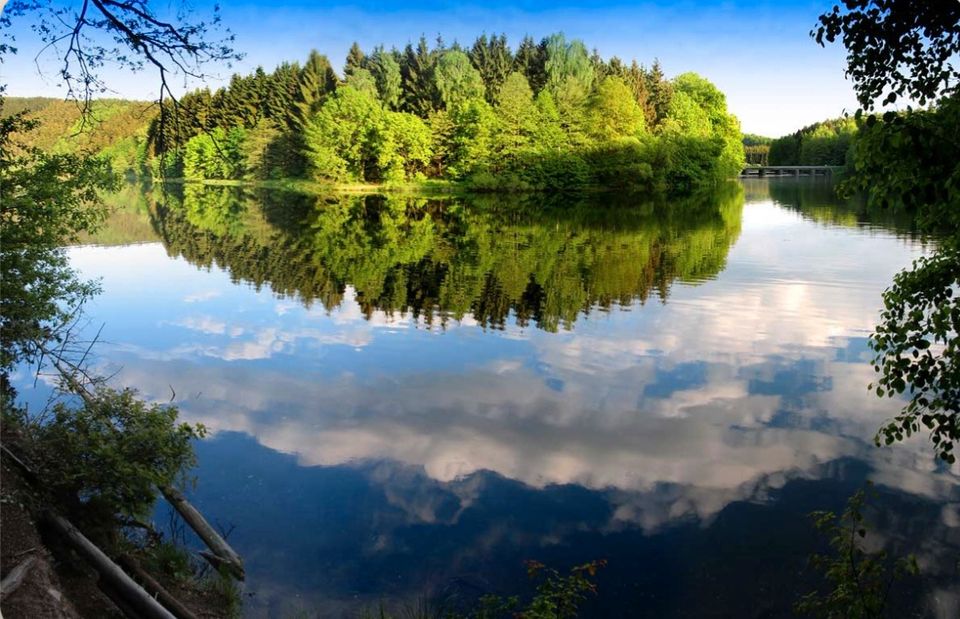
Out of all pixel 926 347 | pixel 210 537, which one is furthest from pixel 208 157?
pixel 926 347

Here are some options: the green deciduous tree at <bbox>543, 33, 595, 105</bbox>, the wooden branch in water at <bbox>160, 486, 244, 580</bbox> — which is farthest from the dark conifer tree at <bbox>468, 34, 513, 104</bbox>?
the wooden branch in water at <bbox>160, 486, 244, 580</bbox>

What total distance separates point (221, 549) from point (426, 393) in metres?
7.03

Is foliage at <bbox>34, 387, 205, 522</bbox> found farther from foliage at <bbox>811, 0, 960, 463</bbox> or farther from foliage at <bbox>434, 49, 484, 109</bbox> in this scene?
foliage at <bbox>434, 49, 484, 109</bbox>

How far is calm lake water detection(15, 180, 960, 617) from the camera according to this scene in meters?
9.38

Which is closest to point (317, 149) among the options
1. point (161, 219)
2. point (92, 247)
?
point (161, 219)

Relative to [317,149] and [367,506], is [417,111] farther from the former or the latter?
[367,506]

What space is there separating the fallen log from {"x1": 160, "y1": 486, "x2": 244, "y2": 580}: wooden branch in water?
5.06ft

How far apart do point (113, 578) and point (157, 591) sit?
0.64m

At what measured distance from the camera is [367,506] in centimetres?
1089

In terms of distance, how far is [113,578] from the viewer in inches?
288

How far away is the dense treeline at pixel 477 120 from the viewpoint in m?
87.6

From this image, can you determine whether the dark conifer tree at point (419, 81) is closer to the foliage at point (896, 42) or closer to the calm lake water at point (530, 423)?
the calm lake water at point (530, 423)

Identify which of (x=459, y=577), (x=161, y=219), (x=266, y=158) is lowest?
(x=459, y=577)

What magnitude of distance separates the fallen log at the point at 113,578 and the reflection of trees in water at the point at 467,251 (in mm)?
15292
